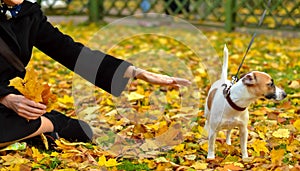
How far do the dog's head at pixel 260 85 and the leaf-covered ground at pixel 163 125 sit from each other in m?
0.31

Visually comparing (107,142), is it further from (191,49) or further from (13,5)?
(191,49)

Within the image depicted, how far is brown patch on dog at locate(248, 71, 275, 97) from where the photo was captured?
296 cm

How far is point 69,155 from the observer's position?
3.28 meters

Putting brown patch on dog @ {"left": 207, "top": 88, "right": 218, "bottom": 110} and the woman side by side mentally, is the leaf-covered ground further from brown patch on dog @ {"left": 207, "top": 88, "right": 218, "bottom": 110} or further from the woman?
brown patch on dog @ {"left": 207, "top": 88, "right": 218, "bottom": 110}

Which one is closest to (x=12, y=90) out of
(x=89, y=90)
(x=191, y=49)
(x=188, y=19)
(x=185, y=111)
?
(x=185, y=111)

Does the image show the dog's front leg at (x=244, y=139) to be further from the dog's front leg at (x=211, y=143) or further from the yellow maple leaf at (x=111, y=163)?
the yellow maple leaf at (x=111, y=163)

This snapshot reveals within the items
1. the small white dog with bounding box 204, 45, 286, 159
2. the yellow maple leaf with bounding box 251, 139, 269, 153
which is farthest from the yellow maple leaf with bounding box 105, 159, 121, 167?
the yellow maple leaf with bounding box 251, 139, 269, 153

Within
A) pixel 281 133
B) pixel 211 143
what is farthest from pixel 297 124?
pixel 211 143

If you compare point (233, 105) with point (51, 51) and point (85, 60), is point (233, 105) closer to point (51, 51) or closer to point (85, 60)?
point (85, 60)

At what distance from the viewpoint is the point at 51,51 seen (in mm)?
3482

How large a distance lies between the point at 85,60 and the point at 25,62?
37 cm

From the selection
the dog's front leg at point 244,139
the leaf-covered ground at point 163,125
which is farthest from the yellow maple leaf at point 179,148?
the dog's front leg at point 244,139

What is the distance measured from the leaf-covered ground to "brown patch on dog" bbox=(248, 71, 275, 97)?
338 mm

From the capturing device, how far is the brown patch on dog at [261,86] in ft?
9.71
